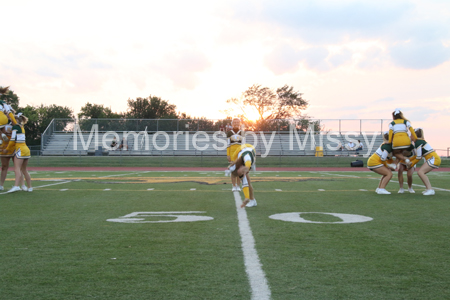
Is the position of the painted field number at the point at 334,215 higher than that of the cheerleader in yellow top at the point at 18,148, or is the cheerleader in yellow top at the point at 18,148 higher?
the cheerleader in yellow top at the point at 18,148

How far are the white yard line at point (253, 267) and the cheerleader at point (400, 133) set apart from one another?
576cm

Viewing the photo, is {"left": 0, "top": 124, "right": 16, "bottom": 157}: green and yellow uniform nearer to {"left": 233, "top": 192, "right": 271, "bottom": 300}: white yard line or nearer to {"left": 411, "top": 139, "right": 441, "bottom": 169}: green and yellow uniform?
{"left": 233, "top": 192, "right": 271, "bottom": 300}: white yard line

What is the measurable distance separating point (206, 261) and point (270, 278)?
73 centimetres

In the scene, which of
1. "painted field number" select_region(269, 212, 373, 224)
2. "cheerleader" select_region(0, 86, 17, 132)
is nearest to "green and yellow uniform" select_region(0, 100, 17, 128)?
"cheerleader" select_region(0, 86, 17, 132)

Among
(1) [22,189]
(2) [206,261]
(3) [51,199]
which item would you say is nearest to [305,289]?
(2) [206,261]

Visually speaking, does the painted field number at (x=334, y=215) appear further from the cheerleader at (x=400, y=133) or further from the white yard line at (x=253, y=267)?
the cheerleader at (x=400, y=133)

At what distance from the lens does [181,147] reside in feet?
124

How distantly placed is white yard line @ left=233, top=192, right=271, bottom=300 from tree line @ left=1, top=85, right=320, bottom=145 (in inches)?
1339

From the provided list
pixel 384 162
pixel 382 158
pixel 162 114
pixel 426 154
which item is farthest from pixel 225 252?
pixel 162 114

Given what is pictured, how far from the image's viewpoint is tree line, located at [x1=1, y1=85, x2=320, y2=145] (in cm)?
3950

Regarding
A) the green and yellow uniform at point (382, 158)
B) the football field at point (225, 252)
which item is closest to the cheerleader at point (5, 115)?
the football field at point (225, 252)

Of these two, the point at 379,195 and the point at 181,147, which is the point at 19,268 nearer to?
the point at 379,195

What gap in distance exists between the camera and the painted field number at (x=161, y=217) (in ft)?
20.1

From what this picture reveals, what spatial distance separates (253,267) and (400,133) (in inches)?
297
